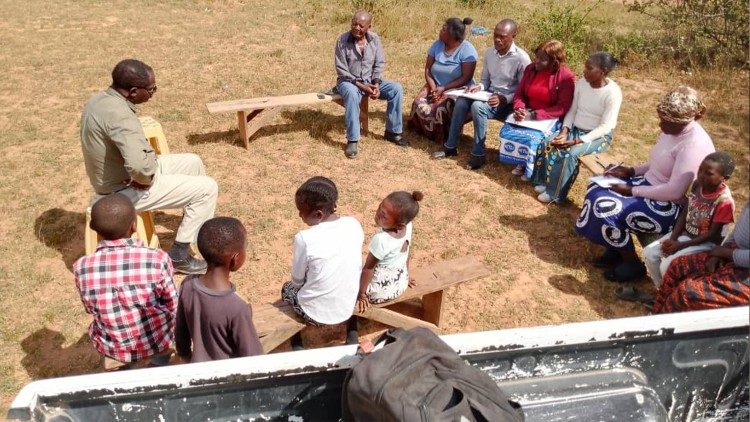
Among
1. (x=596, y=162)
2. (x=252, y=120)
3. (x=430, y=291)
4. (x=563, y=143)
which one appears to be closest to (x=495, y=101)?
(x=563, y=143)

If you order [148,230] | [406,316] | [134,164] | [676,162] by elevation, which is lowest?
[406,316]

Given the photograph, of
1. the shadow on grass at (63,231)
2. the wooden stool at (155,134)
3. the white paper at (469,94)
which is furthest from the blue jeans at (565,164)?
the shadow on grass at (63,231)

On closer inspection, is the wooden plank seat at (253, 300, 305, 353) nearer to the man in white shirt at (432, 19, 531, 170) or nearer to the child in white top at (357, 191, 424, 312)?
the child in white top at (357, 191, 424, 312)

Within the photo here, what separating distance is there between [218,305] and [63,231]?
3.07 metres

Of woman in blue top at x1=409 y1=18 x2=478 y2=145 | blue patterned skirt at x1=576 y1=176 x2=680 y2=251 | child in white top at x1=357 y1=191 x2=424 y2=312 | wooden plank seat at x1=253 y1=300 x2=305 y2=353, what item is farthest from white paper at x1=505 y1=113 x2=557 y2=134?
wooden plank seat at x1=253 y1=300 x2=305 y2=353

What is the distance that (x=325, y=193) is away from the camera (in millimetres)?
3309

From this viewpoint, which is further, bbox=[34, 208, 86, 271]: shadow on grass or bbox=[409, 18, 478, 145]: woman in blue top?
bbox=[409, 18, 478, 145]: woman in blue top

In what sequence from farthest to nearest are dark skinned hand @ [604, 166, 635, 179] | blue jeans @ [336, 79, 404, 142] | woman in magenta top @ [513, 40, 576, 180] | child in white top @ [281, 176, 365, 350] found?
blue jeans @ [336, 79, 404, 142] → woman in magenta top @ [513, 40, 576, 180] → dark skinned hand @ [604, 166, 635, 179] → child in white top @ [281, 176, 365, 350]

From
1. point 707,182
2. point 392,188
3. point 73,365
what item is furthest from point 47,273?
point 707,182

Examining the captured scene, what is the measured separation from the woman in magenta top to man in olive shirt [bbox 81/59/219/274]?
10.1ft

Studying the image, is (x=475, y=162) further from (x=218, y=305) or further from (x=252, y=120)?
(x=218, y=305)

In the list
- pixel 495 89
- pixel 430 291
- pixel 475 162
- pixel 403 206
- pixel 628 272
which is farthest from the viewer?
pixel 495 89

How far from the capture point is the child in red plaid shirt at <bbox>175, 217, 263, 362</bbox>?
272 centimetres

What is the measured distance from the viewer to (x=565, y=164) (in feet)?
17.6
